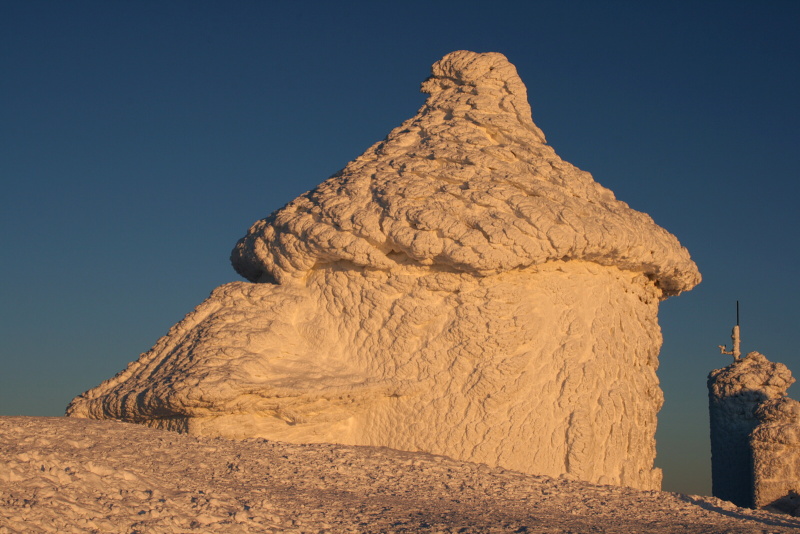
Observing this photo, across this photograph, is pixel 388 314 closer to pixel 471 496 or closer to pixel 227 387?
pixel 227 387

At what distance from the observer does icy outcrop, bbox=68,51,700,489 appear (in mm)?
10562

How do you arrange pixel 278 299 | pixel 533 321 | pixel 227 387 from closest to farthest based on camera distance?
1. pixel 227 387
2. pixel 533 321
3. pixel 278 299

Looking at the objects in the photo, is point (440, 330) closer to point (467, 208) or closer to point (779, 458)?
point (467, 208)

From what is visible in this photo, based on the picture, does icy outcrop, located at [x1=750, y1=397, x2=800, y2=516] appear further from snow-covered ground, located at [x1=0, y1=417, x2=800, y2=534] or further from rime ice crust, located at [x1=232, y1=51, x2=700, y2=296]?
snow-covered ground, located at [x1=0, y1=417, x2=800, y2=534]

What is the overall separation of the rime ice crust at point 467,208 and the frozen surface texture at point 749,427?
94.9 inches

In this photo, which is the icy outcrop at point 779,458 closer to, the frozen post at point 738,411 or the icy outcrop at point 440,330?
the frozen post at point 738,411

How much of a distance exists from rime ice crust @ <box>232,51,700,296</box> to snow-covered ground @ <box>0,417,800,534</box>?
2.64 m

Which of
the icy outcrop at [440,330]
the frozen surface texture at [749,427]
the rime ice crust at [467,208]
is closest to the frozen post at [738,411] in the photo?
the frozen surface texture at [749,427]

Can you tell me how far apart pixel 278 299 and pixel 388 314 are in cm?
160

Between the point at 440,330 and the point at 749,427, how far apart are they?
6.41m

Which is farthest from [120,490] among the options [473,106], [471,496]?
[473,106]

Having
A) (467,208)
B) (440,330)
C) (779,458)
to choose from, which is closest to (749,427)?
(779,458)

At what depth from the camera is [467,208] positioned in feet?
35.4

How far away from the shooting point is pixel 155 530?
5.99 metres
